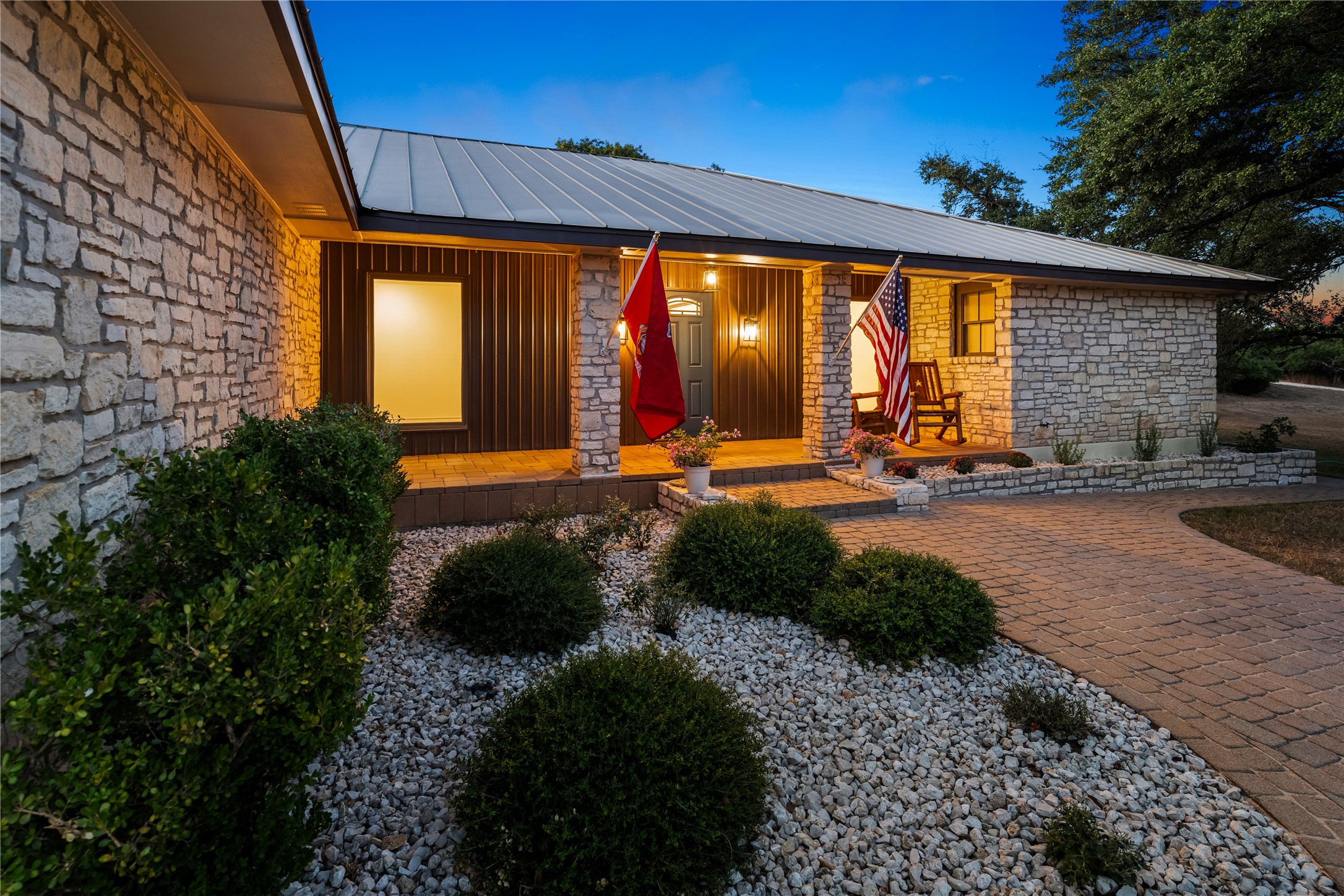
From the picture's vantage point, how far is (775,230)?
25.8 ft

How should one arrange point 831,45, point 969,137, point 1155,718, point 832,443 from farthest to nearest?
point 969,137, point 831,45, point 832,443, point 1155,718

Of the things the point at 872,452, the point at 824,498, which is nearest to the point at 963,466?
the point at 872,452

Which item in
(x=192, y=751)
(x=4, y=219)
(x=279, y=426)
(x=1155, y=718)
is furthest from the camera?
(x=279, y=426)

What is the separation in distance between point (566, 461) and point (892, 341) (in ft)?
12.5

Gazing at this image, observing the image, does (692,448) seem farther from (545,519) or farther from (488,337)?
(488,337)

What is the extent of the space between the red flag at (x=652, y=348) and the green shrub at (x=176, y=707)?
405cm

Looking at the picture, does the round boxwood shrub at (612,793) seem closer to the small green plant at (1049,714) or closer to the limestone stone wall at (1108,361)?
the small green plant at (1049,714)

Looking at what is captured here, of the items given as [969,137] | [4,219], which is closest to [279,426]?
[4,219]

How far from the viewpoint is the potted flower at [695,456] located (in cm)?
693

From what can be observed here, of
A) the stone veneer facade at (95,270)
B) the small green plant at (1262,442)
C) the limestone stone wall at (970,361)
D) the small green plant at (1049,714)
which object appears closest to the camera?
the stone veneer facade at (95,270)

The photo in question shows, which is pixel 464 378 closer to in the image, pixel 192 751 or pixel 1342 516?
pixel 192 751

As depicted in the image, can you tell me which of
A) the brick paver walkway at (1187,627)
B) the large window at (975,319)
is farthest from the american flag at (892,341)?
the large window at (975,319)

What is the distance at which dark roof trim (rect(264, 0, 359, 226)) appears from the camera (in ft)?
8.16

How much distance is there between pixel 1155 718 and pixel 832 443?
17.8 feet
